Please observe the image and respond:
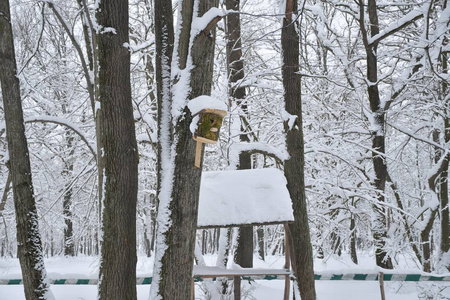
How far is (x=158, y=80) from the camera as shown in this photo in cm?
477

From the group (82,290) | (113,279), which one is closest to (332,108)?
(82,290)

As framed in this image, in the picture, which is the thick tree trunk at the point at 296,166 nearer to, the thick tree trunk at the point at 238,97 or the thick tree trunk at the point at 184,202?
the thick tree trunk at the point at 238,97

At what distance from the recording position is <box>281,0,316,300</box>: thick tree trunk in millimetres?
5860

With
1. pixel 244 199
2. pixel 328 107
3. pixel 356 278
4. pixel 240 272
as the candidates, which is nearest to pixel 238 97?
pixel 328 107

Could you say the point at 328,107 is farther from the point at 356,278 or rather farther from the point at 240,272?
the point at 240,272

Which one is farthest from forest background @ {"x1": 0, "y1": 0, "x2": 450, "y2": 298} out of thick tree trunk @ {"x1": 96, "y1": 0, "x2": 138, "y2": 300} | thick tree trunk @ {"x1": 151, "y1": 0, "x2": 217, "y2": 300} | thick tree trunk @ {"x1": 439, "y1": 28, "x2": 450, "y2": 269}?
thick tree trunk @ {"x1": 151, "y1": 0, "x2": 217, "y2": 300}

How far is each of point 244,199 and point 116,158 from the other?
6.10ft

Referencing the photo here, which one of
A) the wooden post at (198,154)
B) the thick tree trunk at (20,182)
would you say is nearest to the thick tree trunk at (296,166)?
the wooden post at (198,154)

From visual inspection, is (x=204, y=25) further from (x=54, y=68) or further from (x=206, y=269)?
(x=54, y=68)

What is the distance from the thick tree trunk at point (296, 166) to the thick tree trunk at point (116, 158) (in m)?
2.36

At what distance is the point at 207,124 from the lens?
3.47 m

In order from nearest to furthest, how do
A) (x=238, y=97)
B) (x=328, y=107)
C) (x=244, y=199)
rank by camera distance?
(x=244, y=199), (x=238, y=97), (x=328, y=107)

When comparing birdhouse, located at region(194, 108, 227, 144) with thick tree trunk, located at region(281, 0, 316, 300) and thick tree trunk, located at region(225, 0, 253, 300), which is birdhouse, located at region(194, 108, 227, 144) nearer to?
thick tree trunk, located at region(281, 0, 316, 300)

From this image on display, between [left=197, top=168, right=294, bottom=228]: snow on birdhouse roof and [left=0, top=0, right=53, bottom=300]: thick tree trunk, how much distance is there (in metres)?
2.02
